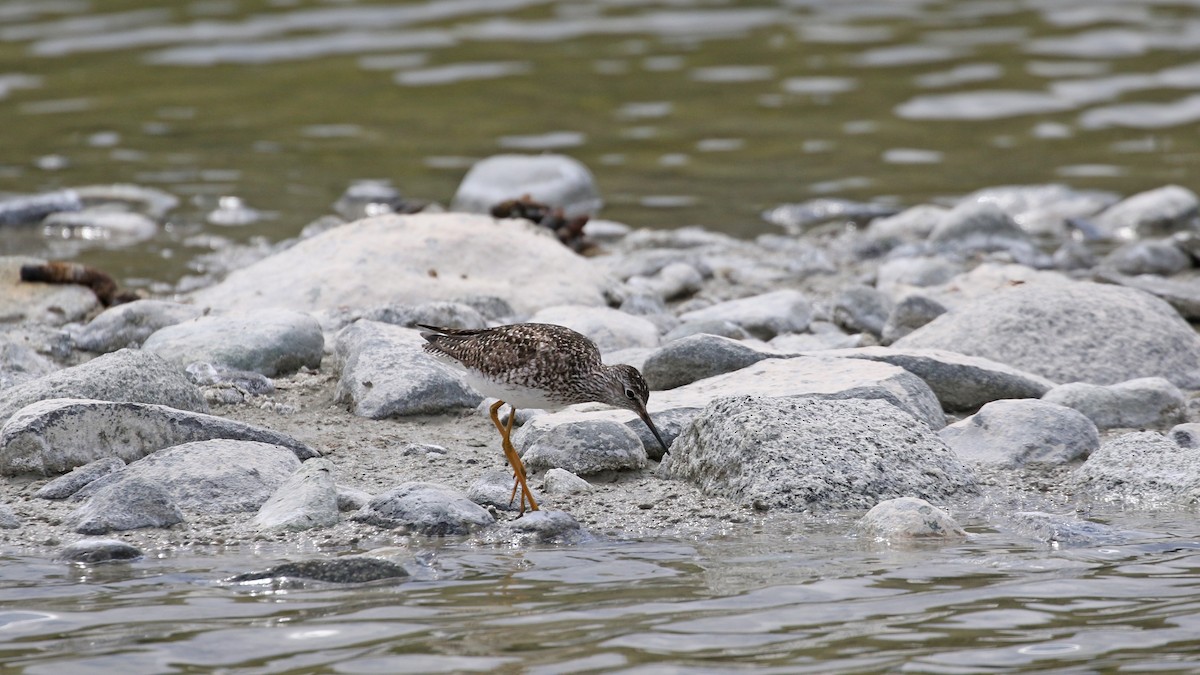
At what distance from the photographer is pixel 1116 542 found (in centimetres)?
626

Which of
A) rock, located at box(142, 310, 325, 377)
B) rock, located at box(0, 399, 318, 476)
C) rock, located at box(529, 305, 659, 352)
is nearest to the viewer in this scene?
rock, located at box(0, 399, 318, 476)

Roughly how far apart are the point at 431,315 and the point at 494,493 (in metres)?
2.82

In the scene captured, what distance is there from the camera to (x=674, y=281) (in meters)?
11.9

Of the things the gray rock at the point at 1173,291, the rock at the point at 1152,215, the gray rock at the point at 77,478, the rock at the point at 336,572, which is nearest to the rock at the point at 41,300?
the gray rock at the point at 77,478

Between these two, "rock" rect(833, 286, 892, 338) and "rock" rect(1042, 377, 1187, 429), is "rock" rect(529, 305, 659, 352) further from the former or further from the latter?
"rock" rect(1042, 377, 1187, 429)

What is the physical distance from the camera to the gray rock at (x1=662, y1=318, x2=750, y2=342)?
964cm

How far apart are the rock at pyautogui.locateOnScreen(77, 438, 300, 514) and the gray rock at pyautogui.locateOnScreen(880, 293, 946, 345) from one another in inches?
175

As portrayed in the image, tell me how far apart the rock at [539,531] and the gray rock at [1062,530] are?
6.16 feet

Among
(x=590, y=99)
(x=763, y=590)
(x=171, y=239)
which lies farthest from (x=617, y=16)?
(x=763, y=590)

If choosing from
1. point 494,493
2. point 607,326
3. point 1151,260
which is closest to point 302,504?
point 494,493

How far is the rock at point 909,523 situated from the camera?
636 cm

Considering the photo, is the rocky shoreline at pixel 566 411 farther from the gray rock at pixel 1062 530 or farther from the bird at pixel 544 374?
the bird at pixel 544 374

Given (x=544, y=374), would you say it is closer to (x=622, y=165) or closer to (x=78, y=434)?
(x=78, y=434)

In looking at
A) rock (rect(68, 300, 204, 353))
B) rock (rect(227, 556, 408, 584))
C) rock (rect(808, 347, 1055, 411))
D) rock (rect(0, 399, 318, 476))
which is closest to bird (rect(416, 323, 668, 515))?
rock (rect(227, 556, 408, 584))
